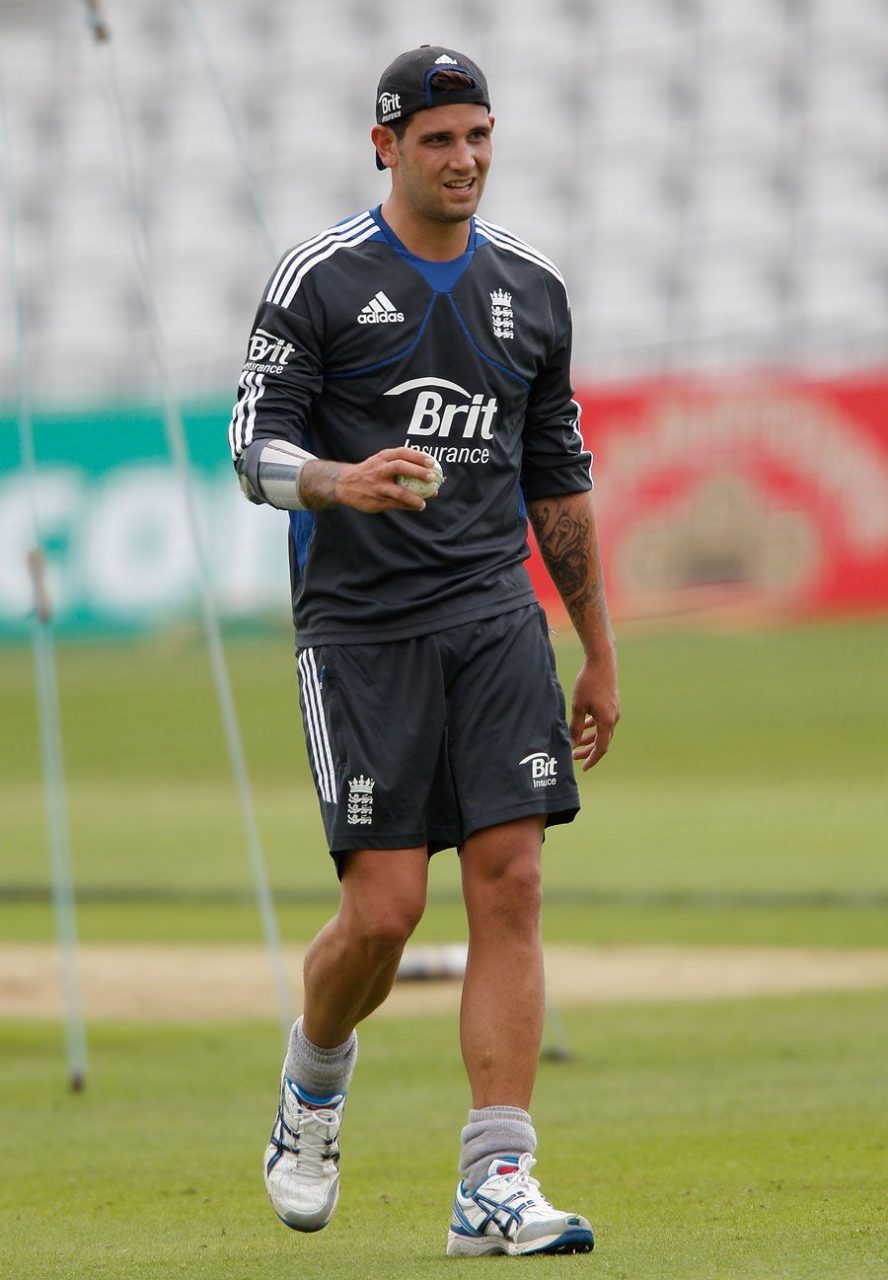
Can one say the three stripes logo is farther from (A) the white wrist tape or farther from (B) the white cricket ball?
(B) the white cricket ball

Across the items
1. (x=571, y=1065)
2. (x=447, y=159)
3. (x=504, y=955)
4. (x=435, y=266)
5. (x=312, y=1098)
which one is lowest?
(x=571, y=1065)

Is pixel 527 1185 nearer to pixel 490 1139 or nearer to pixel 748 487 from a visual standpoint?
pixel 490 1139

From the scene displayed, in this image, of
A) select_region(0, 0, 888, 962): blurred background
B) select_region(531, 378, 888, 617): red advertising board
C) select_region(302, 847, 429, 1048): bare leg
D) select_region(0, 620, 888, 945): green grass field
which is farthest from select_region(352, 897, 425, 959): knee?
select_region(531, 378, 888, 617): red advertising board

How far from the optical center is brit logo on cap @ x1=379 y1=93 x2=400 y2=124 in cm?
469

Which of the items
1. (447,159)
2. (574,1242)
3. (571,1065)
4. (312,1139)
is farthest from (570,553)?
(571,1065)

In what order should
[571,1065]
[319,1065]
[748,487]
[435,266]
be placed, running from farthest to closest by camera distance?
[748,487], [571,1065], [319,1065], [435,266]

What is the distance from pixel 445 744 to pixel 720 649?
21.6 m

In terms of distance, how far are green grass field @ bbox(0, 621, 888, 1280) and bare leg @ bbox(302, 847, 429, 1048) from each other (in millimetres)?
524

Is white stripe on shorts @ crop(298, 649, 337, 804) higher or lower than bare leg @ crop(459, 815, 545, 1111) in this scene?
higher

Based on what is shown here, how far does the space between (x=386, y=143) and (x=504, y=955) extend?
1.87m

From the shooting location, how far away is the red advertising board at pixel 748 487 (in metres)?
21.7

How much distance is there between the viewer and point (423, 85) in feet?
15.2

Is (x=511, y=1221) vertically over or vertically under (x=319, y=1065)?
under

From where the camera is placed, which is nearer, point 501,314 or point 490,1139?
point 490,1139
